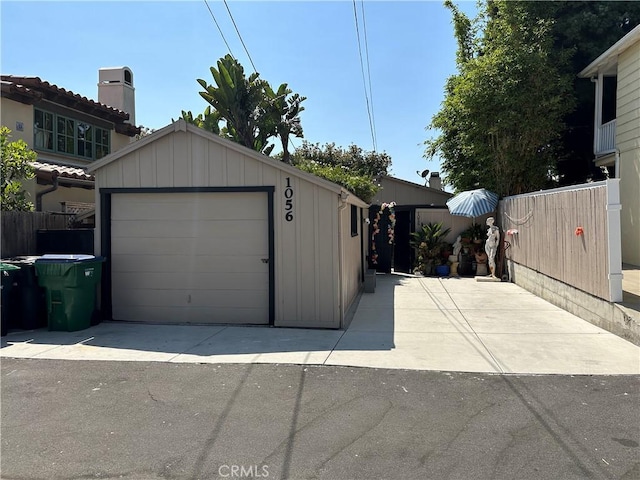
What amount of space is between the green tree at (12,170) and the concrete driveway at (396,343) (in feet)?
9.02

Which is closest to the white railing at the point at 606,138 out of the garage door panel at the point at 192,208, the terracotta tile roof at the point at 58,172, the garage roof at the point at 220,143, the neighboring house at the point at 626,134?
the neighboring house at the point at 626,134

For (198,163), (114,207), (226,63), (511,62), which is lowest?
(114,207)

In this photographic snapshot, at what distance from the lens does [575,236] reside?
7.73m

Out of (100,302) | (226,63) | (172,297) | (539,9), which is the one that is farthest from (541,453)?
(226,63)

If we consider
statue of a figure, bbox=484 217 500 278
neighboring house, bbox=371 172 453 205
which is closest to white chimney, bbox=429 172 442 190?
neighboring house, bbox=371 172 453 205

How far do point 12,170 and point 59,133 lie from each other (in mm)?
5052

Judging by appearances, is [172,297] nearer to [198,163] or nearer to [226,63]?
[198,163]

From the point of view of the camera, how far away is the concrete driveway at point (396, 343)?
17.6 ft

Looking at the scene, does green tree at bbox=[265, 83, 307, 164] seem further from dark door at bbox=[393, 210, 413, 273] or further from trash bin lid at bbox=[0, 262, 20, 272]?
trash bin lid at bbox=[0, 262, 20, 272]

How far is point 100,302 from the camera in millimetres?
7840

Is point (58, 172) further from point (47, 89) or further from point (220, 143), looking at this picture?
point (220, 143)

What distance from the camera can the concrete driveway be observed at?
5363 mm

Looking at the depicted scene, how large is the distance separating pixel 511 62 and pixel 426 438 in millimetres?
→ 12421

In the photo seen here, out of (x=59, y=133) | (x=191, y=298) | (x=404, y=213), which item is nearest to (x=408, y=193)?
(x=404, y=213)
